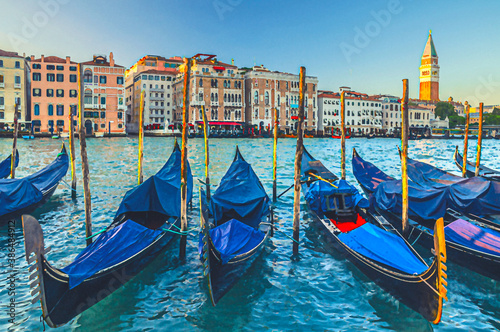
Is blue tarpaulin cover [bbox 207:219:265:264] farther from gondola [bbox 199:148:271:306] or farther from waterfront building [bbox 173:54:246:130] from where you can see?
waterfront building [bbox 173:54:246:130]

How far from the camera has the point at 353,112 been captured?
59.6 metres

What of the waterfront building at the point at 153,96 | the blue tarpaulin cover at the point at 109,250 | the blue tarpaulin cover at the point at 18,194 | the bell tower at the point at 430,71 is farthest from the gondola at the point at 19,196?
the bell tower at the point at 430,71

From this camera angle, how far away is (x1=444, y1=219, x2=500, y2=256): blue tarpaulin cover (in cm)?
510

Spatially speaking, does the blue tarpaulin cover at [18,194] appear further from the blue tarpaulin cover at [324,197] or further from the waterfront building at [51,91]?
the waterfront building at [51,91]

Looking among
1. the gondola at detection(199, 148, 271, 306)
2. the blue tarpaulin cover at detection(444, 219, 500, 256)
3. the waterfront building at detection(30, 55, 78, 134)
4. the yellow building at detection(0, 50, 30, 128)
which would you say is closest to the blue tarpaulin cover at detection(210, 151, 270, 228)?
the gondola at detection(199, 148, 271, 306)

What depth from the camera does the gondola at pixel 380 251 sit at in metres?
3.98

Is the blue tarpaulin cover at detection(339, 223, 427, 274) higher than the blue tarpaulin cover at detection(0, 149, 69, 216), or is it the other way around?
the blue tarpaulin cover at detection(0, 149, 69, 216)

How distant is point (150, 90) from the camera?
5006cm

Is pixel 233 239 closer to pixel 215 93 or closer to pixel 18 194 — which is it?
pixel 18 194

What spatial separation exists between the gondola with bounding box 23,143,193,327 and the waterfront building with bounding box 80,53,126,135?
3786 centimetres

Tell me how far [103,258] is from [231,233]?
1.75 metres

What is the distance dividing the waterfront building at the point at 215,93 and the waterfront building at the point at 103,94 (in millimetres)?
7793

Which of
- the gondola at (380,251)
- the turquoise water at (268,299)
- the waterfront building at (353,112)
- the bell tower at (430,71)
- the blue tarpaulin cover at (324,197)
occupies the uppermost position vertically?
the bell tower at (430,71)

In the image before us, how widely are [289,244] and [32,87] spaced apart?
4039 centimetres
